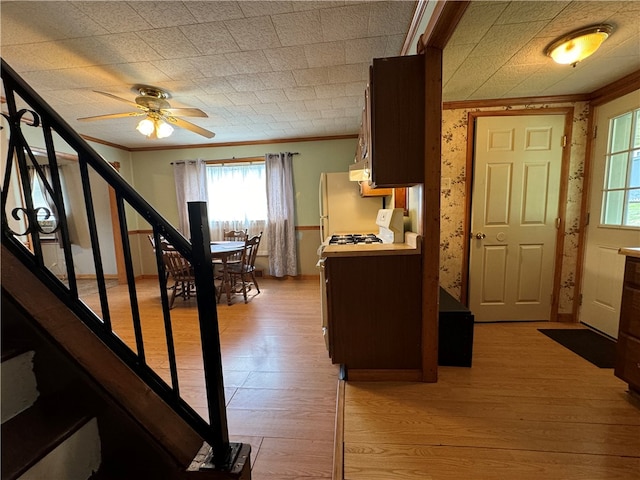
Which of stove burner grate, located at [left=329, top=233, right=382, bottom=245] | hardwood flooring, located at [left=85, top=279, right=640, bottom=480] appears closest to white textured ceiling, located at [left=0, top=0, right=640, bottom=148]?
stove burner grate, located at [left=329, top=233, right=382, bottom=245]

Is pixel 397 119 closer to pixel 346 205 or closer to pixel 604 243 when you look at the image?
pixel 346 205

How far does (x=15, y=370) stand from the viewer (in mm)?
839

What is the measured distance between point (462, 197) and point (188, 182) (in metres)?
4.18

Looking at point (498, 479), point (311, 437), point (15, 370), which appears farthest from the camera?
point (311, 437)

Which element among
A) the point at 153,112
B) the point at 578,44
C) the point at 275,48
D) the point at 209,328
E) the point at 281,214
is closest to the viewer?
Result: the point at 209,328

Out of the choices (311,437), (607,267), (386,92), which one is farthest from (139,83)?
(607,267)

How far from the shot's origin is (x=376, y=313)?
1.83 meters

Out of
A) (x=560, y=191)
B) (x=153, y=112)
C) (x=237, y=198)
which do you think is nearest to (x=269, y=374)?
(x=153, y=112)

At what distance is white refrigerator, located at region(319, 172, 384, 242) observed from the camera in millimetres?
3762

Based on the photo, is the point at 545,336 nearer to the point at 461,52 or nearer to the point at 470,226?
the point at 470,226

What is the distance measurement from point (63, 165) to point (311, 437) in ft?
19.3

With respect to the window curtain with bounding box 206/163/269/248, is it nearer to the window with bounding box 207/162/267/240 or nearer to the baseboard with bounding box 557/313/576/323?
the window with bounding box 207/162/267/240

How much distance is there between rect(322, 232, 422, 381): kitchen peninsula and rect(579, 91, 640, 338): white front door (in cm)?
192

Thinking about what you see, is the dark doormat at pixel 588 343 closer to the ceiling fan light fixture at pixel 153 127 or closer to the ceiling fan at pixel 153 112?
the ceiling fan at pixel 153 112
